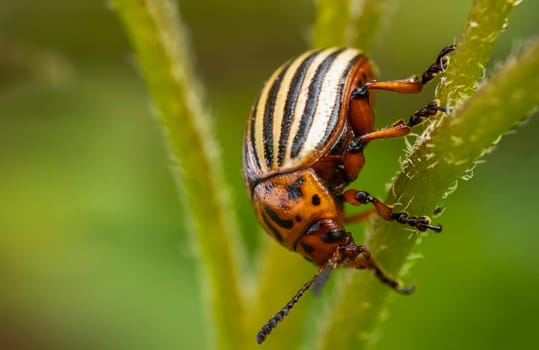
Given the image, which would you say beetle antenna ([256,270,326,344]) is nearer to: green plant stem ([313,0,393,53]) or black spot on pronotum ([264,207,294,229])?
black spot on pronotum ([264,207,294,229])

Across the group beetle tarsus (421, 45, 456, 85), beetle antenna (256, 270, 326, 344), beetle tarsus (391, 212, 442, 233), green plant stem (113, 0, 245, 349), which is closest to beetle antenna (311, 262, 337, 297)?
beetle antenna (256, 270, 326, 344)

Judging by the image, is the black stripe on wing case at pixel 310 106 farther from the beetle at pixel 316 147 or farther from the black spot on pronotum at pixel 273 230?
the black spot on pronotum at pixel 273 230

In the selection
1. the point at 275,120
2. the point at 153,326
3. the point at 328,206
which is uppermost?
the point at 275,120

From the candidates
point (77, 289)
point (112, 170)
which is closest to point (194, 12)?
point (112, 170)

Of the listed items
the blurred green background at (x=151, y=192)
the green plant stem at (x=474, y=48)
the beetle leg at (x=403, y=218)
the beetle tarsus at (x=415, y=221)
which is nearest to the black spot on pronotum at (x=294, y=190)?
the beetle leg at (x=403, y=218)

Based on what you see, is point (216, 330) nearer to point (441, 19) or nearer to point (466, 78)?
point (466, 78)

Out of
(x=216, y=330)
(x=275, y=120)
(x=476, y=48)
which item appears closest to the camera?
(x=476, y=48)

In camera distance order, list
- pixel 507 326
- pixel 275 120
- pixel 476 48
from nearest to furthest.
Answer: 1. pixel 476 48
2. pixel 275 120
3. pixel 507 326
